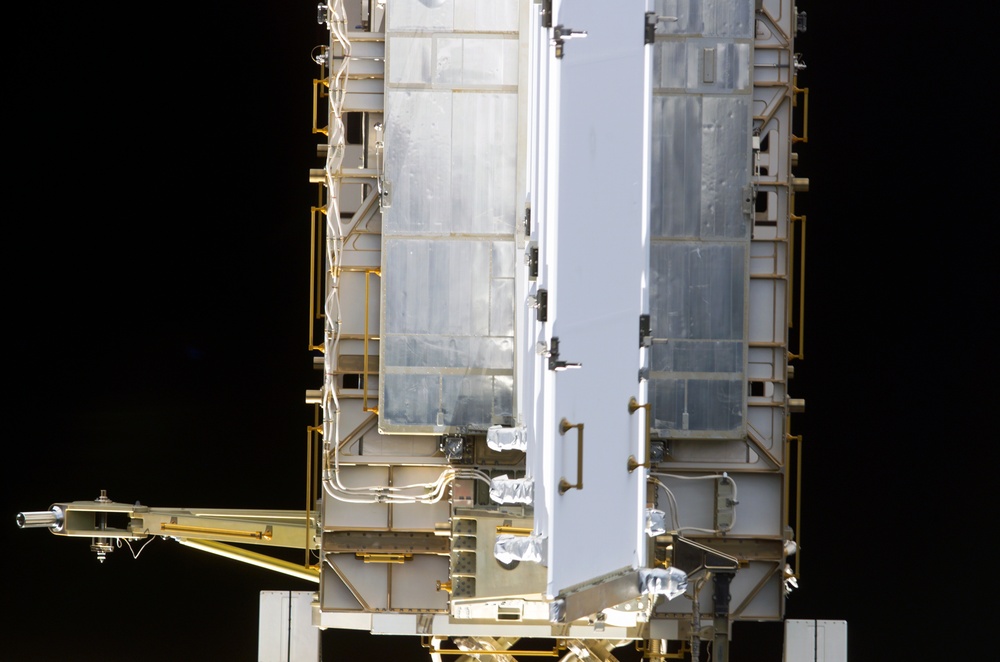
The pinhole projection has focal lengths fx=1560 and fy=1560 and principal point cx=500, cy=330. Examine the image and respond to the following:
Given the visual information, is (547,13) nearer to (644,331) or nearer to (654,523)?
(644,331)

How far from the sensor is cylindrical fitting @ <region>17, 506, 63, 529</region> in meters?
10.7

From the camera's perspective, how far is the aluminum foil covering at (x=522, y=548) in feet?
25.6

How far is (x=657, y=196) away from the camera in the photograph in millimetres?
10266

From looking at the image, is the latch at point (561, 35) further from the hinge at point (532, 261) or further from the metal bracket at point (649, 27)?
the hinge at point (532, 261)

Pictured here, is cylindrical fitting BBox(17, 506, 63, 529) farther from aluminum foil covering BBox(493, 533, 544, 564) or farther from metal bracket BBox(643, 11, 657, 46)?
metal bracket BBox(643, 11, 657, 46)

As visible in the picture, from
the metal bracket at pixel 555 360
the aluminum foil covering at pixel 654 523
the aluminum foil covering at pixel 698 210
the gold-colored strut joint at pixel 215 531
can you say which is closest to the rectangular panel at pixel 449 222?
the aluminum foil covering at pixel 698 210

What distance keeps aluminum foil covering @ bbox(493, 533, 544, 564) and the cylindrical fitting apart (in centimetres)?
425

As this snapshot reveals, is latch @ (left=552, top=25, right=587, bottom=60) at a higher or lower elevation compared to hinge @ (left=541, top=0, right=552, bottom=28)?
lower

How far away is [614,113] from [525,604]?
116 inches

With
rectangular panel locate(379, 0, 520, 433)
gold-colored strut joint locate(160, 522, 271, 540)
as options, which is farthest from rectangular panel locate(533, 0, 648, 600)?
gold-colored strut joint locate(160, 522, 271, 540)

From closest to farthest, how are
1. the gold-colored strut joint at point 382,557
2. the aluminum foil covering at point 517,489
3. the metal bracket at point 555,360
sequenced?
the metal bracket at point 555,360, the aluminum foil covering at point 517,489, the gold-colored strut joint at point 382,557

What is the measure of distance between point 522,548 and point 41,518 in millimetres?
4439

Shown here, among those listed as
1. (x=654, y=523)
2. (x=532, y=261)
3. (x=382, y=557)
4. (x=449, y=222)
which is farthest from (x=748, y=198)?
(x=382, y=557)

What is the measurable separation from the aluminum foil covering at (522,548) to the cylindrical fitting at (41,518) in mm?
4246
